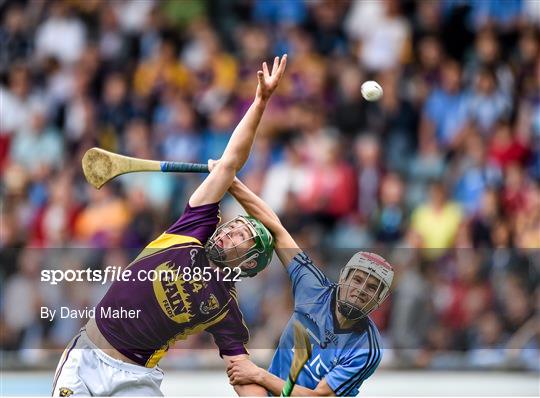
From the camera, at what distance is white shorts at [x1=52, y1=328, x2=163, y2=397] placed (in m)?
7.05

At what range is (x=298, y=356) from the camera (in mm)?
6906

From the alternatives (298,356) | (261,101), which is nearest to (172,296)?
(298,356)

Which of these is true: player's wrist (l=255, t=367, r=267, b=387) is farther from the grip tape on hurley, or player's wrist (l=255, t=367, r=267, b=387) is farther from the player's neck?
the grip tape on hurley

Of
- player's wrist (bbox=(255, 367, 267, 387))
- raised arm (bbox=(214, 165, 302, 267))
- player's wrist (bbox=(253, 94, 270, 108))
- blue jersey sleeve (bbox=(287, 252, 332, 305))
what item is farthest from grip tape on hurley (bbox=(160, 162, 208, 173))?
player's wrist (bbox=(255, 367, 267, 387))

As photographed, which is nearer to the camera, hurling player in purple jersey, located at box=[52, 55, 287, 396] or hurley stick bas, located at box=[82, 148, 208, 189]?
hurling player in purple jersey, located at box=[52, 55, 287, 396]

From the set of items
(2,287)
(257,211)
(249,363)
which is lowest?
(2,287)

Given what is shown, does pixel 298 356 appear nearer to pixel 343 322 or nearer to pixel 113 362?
pixel 343 322

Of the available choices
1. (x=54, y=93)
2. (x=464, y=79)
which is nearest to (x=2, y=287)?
(x=54, y=93)

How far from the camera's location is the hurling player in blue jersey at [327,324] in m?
7.05

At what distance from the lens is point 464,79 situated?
13555 mm

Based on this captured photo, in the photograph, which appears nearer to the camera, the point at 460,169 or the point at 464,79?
the point at 460,169

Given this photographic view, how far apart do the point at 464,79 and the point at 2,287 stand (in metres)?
5.09

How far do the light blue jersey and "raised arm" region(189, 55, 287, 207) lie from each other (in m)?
0.63

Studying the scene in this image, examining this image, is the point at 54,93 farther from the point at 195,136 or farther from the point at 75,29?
the point at 195,136
